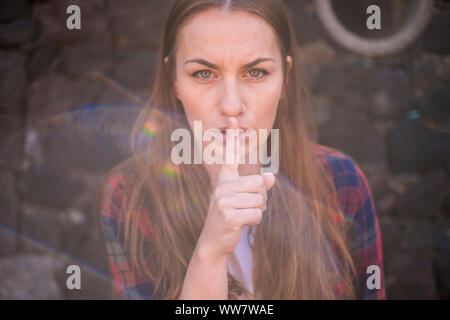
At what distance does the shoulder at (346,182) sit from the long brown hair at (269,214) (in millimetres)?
24

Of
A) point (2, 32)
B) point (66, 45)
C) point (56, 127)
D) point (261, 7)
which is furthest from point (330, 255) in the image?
point (2, 32)

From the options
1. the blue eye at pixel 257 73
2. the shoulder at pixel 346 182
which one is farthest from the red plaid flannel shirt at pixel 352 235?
the blue eye at pixel 257 73

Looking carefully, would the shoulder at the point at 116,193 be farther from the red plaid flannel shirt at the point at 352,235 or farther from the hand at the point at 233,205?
the hand at the point at 233,205

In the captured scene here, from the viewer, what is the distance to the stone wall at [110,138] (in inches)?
62.9

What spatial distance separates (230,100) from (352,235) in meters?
0.65

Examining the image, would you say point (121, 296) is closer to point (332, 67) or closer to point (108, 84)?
point (108, 84)

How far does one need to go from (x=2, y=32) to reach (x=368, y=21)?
6.16ft

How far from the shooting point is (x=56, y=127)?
1702mm

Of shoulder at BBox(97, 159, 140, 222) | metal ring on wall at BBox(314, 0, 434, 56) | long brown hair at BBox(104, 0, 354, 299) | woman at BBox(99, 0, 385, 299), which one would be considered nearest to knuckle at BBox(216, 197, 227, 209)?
woman at BBox(99, 0, 385, 299)

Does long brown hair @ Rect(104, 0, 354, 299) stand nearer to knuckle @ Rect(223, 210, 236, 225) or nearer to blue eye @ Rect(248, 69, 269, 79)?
blue eye @ Rect(248, 69, 269, 79)

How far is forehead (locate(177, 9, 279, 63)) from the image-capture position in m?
0.89

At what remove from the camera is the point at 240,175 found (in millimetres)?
1027

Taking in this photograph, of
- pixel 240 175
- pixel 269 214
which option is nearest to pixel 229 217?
pixel 240 175

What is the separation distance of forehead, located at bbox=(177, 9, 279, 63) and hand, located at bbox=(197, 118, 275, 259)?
1.02 ft
